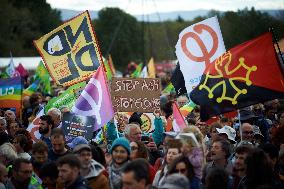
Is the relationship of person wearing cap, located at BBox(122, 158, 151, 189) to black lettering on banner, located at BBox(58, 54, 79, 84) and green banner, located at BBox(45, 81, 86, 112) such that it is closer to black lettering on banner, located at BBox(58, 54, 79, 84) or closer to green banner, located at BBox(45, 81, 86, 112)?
black lettering on banner, located at BBox(58, 54, 79, 84)

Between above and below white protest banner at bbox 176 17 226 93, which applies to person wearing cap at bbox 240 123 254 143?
below

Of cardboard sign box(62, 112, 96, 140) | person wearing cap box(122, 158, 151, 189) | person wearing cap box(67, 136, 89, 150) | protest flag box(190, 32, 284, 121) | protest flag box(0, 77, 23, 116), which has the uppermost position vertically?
protest flag box(0, 77, 23, 116)

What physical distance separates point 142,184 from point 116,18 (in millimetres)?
83511

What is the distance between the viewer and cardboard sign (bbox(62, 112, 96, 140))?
33.3 feet

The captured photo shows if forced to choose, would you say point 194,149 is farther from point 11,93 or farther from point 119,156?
point 11,93

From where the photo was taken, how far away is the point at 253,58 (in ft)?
32.0

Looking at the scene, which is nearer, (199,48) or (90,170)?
(90,170)

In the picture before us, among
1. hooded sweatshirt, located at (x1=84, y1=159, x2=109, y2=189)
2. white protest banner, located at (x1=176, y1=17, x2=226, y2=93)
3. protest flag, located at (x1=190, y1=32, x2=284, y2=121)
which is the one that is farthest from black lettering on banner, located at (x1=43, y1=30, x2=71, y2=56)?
hooded sweatshirt, located at (x1=84, y1=159, x2=109, y2=189)

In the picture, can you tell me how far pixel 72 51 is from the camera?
13.1 metres

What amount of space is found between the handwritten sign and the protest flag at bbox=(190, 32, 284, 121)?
3085 millimetres

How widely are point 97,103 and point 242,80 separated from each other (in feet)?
7.24

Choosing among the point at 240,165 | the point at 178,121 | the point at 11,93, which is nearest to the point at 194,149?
the point at 240,165

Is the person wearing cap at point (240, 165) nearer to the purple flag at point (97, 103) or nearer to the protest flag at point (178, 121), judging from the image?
the protest flag at point (178, 121)

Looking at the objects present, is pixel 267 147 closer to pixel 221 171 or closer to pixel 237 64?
pixel 237 64
